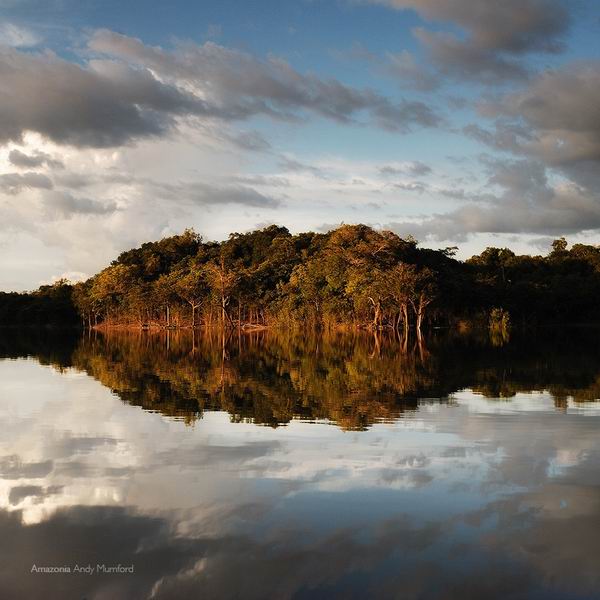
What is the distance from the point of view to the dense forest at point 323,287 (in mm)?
68500

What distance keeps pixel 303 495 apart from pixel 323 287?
217 ft

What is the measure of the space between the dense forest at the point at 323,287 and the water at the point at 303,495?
47.2 meters

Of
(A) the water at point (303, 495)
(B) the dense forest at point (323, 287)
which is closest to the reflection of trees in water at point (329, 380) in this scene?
(A) the water at point (303, 495)

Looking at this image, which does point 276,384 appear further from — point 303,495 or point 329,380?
point 303,495

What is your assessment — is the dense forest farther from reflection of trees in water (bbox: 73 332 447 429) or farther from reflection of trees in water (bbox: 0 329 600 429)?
reflection of trees in water (bbox: 73 332 447 429)

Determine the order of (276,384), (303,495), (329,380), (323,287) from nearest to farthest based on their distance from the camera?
(303,495) < (276,384) < (329,380) < (323,287)

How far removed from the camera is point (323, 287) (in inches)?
2926

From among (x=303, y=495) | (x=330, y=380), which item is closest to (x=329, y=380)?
(x=330, y=380)

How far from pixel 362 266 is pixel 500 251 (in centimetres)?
4613

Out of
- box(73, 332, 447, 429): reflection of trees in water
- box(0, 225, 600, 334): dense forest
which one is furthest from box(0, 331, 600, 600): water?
box(0, 225, 600, 334): dense forest

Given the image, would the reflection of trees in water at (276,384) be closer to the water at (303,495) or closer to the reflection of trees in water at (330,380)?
the reflection of trees in water at (330,380)

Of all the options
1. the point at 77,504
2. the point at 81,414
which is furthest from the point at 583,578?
the point at 81,414

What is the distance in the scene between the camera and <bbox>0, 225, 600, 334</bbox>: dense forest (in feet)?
225

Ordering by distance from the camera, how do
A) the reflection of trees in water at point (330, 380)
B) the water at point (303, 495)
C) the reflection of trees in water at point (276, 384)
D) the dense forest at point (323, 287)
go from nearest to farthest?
the water at point (303, 495), the reflection of trees in water at point (276, 384), the reflection of trees in water at point (330, 380), the dense forest at point (323, 287)
